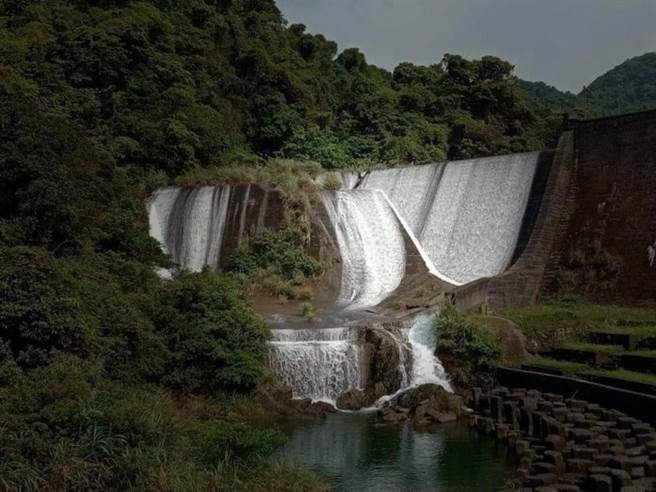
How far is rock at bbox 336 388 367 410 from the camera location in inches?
647

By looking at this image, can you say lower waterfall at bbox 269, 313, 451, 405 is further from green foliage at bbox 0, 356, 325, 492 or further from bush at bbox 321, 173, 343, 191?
bush at bbox 321, 173, 343, 191

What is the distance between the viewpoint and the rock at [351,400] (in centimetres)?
1644

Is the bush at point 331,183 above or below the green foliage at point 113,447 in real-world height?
above

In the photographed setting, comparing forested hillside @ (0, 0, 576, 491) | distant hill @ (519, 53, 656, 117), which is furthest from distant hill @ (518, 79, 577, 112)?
forested hillside @ (0, 0, 576, 491)

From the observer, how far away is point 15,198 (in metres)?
15.2

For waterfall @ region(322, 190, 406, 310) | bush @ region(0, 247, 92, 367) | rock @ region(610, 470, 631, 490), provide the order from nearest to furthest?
rock @ region(610, 470, 631, 490), bush @ region(0, 247, 92, 367), waterfall @ region(322, 190, 406, 310)

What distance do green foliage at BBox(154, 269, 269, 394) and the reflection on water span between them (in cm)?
176

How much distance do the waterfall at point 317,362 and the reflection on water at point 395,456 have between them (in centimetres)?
162

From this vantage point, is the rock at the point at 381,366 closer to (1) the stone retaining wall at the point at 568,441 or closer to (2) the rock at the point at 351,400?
(2) the rock at the point at 351,400

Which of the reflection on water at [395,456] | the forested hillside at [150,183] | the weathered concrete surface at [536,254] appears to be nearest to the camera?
the forested hillside at [150,183]

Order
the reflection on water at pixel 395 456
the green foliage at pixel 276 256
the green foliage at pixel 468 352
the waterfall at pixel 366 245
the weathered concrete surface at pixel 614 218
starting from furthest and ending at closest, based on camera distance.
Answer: the green foliage at pixel 276 256, the waterfall at pixel 366 245, the weathered concrete surface at pixel 614 218, the green foliage at pixel 468 352, the reflection on water at pixel 395 456

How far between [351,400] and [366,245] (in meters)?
9.11

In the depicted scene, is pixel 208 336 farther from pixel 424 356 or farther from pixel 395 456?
pixel 395 456

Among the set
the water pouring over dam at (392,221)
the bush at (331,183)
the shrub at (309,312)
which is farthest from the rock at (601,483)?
the bush at (331,183)
